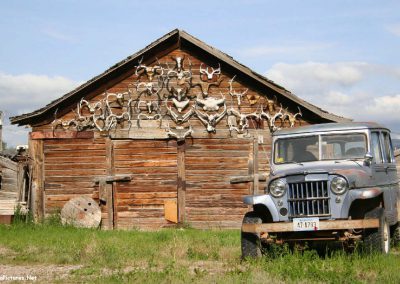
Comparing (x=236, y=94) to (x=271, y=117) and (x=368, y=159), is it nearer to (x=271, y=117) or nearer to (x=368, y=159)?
(x=271, y=117)

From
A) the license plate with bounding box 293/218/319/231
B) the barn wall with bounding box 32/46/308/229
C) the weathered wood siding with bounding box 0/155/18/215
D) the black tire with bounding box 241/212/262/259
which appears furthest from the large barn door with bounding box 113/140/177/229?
the license plate with bounding box 293/218/319/231

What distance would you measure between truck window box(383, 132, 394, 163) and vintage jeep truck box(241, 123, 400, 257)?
2.17 feet

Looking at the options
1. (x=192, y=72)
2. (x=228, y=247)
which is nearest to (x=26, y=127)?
(x=192, y=72)

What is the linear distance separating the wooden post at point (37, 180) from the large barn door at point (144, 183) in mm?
2073

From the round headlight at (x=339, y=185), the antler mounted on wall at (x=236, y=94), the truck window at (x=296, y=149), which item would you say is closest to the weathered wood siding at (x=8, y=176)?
the antler mounted on wall at (x=236, y=94)

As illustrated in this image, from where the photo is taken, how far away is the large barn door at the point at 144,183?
1812 cm

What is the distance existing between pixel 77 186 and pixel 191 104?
396 cm

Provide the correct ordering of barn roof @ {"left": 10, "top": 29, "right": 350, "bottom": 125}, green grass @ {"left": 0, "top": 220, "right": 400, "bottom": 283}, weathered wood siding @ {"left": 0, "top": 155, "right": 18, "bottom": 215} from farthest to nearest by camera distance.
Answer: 1. weathered wood siding @ {"left": 0, "top": 155, "right": 18, "bottom": 215}
2. barn roof @ {"left": 10, "top": 29, "right": 350, "bottom": 125}
3. green grass @ {"left": 0, "top": 220, "right": 400, "bottom": 283}

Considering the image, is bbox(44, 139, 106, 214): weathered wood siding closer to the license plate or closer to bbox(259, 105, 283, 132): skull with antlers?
bbox(259, 105, 283, 132): skull with antlers

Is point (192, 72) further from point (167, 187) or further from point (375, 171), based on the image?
point (375, 171)

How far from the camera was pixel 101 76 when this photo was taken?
17.9 metres

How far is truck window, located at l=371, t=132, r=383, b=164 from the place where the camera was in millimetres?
10812

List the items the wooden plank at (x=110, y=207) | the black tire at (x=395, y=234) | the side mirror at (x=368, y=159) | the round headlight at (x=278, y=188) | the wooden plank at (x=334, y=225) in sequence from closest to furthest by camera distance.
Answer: the wooden plank at (x=334, y=225), the round headlight at (x=278, y=188), the side mirror at (x=368, y=159), the black tire at (x=395, y=234), the wooden plank at (x=110, y=207)

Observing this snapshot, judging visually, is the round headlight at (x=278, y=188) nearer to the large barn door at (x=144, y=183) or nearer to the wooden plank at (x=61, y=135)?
the large barn door at (x=144, y=183)
